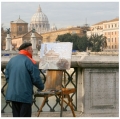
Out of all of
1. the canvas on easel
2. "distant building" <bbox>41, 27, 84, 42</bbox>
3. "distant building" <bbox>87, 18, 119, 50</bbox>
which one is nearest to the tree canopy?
"distant building" <bbox>87, 18, 119, 50</bbox>

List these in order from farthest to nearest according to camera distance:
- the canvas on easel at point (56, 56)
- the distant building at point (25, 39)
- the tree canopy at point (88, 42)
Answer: the distant building at point (25, 39) → the tree canopy at point (88, 42) → the canvas on easel at point (56, 56)

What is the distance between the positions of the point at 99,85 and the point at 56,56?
0.65 metres

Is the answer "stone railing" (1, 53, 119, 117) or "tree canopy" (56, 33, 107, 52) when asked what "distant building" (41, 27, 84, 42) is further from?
"stone railing" (1, 53, 119, 117)

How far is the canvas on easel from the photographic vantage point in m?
5.47

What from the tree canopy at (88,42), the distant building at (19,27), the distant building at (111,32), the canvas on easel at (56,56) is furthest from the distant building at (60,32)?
the canvas on easel at (56,56)

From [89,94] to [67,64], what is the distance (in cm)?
55

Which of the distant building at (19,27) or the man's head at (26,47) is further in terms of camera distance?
the distant building at (19,27)

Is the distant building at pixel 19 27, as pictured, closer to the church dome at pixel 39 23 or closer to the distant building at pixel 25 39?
the distant building at pixel 25 39

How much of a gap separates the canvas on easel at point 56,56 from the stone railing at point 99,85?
328 mm

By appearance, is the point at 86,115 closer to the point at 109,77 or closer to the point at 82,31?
the point at 109,77

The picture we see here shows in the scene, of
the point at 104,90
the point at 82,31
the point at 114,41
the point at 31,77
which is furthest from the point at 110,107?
the point at 82,31

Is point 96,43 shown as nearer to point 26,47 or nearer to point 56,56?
point 56,56

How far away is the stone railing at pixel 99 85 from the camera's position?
5.78 metres

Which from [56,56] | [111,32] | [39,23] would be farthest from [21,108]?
[39,23]
